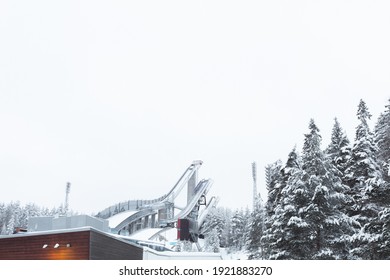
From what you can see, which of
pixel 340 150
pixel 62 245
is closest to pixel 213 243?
pixel 340 150

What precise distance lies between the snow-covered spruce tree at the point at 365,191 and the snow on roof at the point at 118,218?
127 ft

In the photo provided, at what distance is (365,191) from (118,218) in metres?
45.1

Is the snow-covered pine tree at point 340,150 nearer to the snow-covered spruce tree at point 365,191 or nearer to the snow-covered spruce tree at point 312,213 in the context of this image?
the snow-covered spruce tree at point 365,191

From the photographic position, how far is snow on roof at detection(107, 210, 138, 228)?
57938 mm

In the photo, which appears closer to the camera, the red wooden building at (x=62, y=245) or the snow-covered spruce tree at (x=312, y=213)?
the red wooden building at (x=62, y=245)

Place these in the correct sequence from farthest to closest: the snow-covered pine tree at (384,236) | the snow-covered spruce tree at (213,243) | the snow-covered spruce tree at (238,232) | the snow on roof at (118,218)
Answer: the snow-covered spruce tree at (238,232) → the snow-covered spruce tree at (213,243) → the snow on roof at (118,218) → the snow-covered pine tree at (384,236)

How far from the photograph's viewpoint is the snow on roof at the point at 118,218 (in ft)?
190

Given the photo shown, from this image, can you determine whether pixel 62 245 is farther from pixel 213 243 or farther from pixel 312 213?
pixel 213 243

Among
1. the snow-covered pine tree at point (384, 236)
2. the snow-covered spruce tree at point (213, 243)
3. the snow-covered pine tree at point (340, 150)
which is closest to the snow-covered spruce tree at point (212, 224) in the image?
the snow-covered spruce tree at point (213, 243)

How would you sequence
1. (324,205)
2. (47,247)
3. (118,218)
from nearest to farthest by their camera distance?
(47,247)
(324,205)
(118,218)

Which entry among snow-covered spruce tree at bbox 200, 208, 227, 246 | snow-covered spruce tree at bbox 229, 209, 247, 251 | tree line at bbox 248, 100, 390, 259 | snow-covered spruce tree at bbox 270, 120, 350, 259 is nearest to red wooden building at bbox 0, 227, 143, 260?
snow-covered spruce tree at bbox 270, 120, 350, 259

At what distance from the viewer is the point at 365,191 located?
20.8 m
